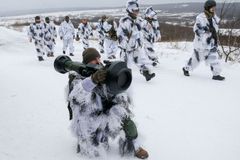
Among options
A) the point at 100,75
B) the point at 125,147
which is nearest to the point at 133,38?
the point at 125,147

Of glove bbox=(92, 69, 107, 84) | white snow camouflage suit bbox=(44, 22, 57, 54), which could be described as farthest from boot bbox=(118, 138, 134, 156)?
white snow camouflage suit bbox=(44, 22, 57, 54)

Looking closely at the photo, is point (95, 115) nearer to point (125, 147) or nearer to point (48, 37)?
point (125, 147)

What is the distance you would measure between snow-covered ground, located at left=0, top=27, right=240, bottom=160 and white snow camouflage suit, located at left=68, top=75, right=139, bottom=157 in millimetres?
209

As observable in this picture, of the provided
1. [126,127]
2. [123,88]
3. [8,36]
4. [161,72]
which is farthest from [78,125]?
[8,36]

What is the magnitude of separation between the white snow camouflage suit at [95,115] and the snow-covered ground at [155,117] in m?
0.21

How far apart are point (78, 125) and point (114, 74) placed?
102cm

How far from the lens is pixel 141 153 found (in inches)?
154

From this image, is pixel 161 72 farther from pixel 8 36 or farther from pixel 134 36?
pixel 8 36

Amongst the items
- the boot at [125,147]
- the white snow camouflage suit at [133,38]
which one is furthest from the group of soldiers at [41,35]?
the boot at [125,147]

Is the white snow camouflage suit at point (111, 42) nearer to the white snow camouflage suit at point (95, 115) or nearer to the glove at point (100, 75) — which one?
the white snow camouflage suit at point (95, 115)

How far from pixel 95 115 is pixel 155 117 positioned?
186 cm

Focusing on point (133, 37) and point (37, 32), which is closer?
point (133, 37)

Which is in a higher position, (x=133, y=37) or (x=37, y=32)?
(x=133, y=37)

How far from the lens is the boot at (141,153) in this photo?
391 cm
